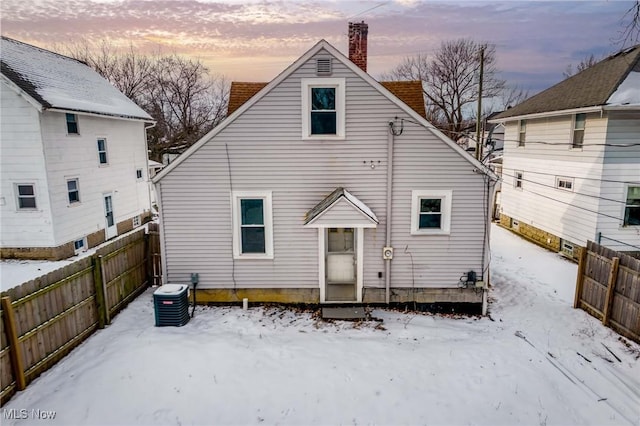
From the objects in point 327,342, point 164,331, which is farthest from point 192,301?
point 327,342

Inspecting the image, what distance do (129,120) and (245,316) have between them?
1497 centimetres

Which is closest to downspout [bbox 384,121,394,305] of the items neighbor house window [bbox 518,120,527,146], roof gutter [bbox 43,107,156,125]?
neighbor house window [bbox 518,120,527,146]

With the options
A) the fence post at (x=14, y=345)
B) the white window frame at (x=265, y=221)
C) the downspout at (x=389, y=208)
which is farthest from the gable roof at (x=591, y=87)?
the fence post at (x=14, y=345)

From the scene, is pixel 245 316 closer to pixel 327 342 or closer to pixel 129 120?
pixel 327 342

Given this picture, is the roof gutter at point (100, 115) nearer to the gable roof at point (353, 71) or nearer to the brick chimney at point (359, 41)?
the gable roof at point (353, 71)

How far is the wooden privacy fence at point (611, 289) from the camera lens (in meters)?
8.20

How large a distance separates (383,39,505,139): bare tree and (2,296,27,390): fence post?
35.0 metres

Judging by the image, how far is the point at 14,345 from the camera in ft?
20.0

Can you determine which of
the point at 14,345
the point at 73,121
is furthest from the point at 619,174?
the point at 73,121

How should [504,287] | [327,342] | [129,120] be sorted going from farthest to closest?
[129,120] < [504,287] < [327,342]

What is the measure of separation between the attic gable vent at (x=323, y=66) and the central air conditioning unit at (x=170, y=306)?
643 centimetres

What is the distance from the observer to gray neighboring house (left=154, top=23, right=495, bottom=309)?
9.45 metres

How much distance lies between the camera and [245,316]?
962cm

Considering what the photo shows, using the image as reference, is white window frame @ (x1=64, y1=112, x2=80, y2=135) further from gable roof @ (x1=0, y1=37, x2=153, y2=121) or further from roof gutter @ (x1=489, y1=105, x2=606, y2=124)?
→ roof gutter @ (x1=489, y1=105, x2=606, y2=124)
